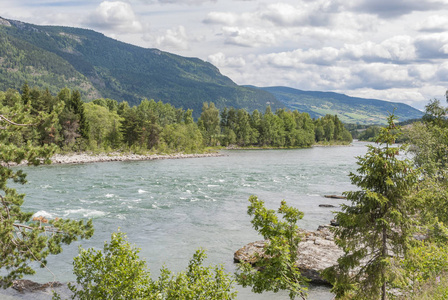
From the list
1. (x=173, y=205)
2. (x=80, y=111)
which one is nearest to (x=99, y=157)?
(x=80, y=111)

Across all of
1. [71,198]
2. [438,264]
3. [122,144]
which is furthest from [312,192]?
[122,144]

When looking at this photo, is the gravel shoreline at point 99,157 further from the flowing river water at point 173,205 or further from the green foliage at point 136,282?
the green foliage at point 136,282

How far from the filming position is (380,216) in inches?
463

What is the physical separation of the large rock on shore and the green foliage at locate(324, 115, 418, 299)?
6.35 meters

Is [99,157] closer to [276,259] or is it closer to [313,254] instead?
[313,254]

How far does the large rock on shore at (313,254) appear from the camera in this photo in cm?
1937

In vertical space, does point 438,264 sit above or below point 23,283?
above

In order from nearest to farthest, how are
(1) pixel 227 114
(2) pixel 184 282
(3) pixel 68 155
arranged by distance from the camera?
(2) pixel 184 282 → (3) pixel 68 155 → (1) pixel 227 114

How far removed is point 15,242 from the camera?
12727 mm

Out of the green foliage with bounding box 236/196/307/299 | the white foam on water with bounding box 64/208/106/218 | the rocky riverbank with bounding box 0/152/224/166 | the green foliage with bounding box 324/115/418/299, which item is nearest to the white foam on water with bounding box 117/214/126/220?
the white foam on water with bounding box 64/208/106/218

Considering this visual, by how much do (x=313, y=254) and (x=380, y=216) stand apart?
1028cm

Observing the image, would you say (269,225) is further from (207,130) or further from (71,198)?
(207,130)

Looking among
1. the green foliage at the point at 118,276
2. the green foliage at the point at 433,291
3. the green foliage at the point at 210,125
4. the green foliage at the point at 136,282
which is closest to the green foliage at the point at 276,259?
the green foliage at the point at 136,282

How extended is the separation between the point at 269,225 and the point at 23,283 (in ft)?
41.9
